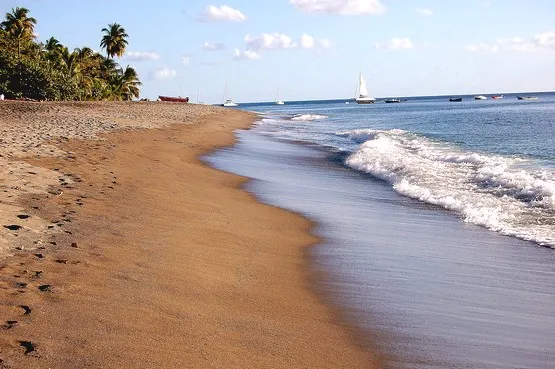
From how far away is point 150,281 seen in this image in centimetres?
581

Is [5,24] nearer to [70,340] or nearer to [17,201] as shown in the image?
[17,201]

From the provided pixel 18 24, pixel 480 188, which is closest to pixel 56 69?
pixel 18 24

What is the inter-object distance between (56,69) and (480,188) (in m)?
48.9

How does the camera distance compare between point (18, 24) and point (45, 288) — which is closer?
point (45, 288)

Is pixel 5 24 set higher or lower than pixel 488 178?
higher

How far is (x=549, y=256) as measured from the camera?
26.5 ft

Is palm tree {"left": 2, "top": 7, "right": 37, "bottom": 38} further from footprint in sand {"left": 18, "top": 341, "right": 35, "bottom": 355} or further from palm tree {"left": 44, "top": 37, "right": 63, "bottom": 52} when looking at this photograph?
footprint in sand {"left": 18, "top": 341, "right": 35, "bottom": 355}

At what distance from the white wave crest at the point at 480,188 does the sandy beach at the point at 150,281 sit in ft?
11.9

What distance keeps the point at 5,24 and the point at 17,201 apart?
5867 cm

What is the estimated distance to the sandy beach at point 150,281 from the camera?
4.32 meters

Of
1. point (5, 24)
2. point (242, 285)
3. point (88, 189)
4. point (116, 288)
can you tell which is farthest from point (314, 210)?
point (5, 24)

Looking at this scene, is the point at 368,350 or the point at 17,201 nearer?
the point at 368,350

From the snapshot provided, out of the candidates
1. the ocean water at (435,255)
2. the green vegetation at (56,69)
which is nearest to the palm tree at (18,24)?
the green vegetation at (56,69)

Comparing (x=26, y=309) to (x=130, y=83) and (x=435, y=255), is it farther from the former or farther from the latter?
(x=130, y=83)
